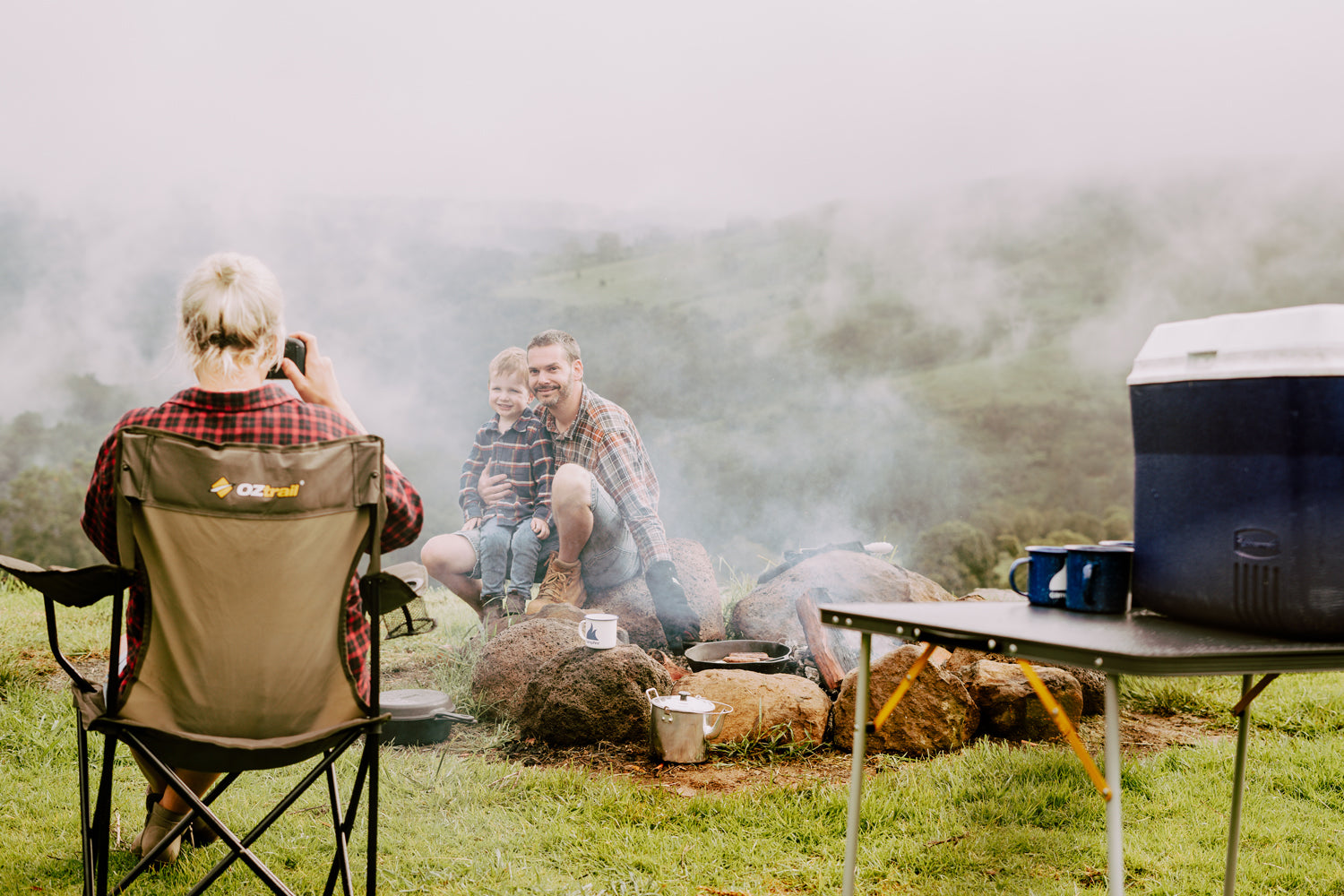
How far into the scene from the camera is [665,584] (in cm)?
408

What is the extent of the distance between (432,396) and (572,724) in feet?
9.37

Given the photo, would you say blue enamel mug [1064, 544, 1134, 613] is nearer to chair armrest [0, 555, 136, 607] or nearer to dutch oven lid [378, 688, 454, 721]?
chair armrest [0, 555, 136, 607]

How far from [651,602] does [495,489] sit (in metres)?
0.98

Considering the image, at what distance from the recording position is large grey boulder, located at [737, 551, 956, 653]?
4.00 m

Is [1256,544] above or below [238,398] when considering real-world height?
below

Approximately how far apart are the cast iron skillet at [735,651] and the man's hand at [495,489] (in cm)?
119

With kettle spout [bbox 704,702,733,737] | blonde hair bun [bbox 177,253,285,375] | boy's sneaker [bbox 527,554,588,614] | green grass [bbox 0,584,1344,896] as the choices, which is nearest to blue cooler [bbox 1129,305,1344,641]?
green grass [bbox 0,584,1344,896]

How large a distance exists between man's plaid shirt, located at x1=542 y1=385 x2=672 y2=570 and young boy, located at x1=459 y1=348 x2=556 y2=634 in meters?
0.10

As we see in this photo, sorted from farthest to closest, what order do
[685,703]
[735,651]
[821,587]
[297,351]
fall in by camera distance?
[821,587]
[735,651]
[685,703]
[297,351]

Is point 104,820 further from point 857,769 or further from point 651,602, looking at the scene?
point 651,602

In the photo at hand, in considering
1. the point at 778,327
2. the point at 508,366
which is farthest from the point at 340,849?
the point at 778,327

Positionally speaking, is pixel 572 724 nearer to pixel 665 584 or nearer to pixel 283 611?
pixel 665 584

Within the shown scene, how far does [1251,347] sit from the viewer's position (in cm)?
128

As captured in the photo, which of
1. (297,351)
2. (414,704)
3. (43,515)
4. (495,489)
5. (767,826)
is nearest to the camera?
(297,351)
